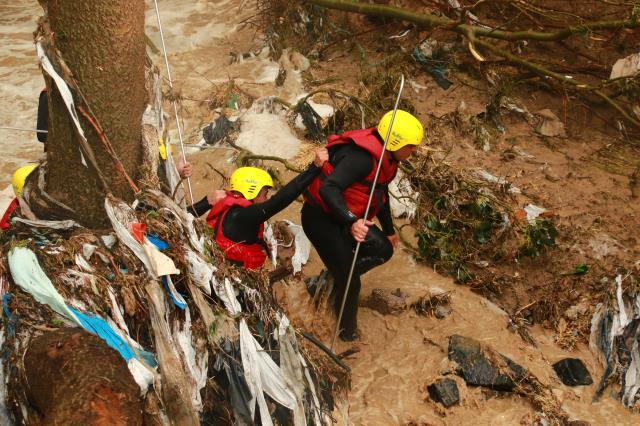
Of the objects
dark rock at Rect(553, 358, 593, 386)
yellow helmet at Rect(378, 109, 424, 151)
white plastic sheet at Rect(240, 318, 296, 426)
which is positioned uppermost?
yellow helmet at Rect(378, 109, 424, 151)

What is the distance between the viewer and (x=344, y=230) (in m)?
3.78

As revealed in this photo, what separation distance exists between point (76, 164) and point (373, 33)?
5.13 metres

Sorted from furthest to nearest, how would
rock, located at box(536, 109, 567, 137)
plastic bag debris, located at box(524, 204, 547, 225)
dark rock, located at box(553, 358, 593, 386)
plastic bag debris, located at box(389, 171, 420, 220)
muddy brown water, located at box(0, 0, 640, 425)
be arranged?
rock, located at box(536, 109, 567, 137) → plastic bag debris, located at box(389, 171, 420, 220) → plastic bag debris, located at box(524, 204, 547, 225) → dark rock, located at box(553, 358, 593, 386) → muddy brown water, located at box(0, 0, 640, 425)

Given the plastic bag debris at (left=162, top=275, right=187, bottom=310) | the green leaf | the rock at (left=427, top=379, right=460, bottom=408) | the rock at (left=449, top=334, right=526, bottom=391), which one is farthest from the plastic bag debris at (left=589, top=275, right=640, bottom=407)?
the plastic bag debris at (left=162, top=275, right=187, bottom=310)

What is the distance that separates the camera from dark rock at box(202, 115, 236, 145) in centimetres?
617

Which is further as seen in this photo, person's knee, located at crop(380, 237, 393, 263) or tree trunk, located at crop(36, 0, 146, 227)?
person's knee, located at crop(380, 237, 393, 263)

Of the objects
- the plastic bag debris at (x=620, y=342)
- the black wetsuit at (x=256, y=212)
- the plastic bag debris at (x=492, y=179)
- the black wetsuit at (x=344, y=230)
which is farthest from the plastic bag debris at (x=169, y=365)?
the plastic bag debris at (x=492, y=179)

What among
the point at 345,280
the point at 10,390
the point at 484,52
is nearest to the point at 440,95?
the point at 484,52

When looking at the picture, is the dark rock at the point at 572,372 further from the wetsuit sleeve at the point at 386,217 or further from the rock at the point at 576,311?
the wetsuit sleeve at the point at 386,217

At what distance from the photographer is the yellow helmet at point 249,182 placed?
3885 mm

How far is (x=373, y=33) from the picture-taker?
7137 millimetres

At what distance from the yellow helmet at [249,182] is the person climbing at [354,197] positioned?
31 cm

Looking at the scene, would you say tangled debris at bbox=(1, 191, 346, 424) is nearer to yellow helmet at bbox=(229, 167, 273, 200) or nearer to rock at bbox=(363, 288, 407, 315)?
yellow helmet at bbox=(229, 167, 273, 200)

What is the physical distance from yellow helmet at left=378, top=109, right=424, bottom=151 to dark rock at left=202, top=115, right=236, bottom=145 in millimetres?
2906
